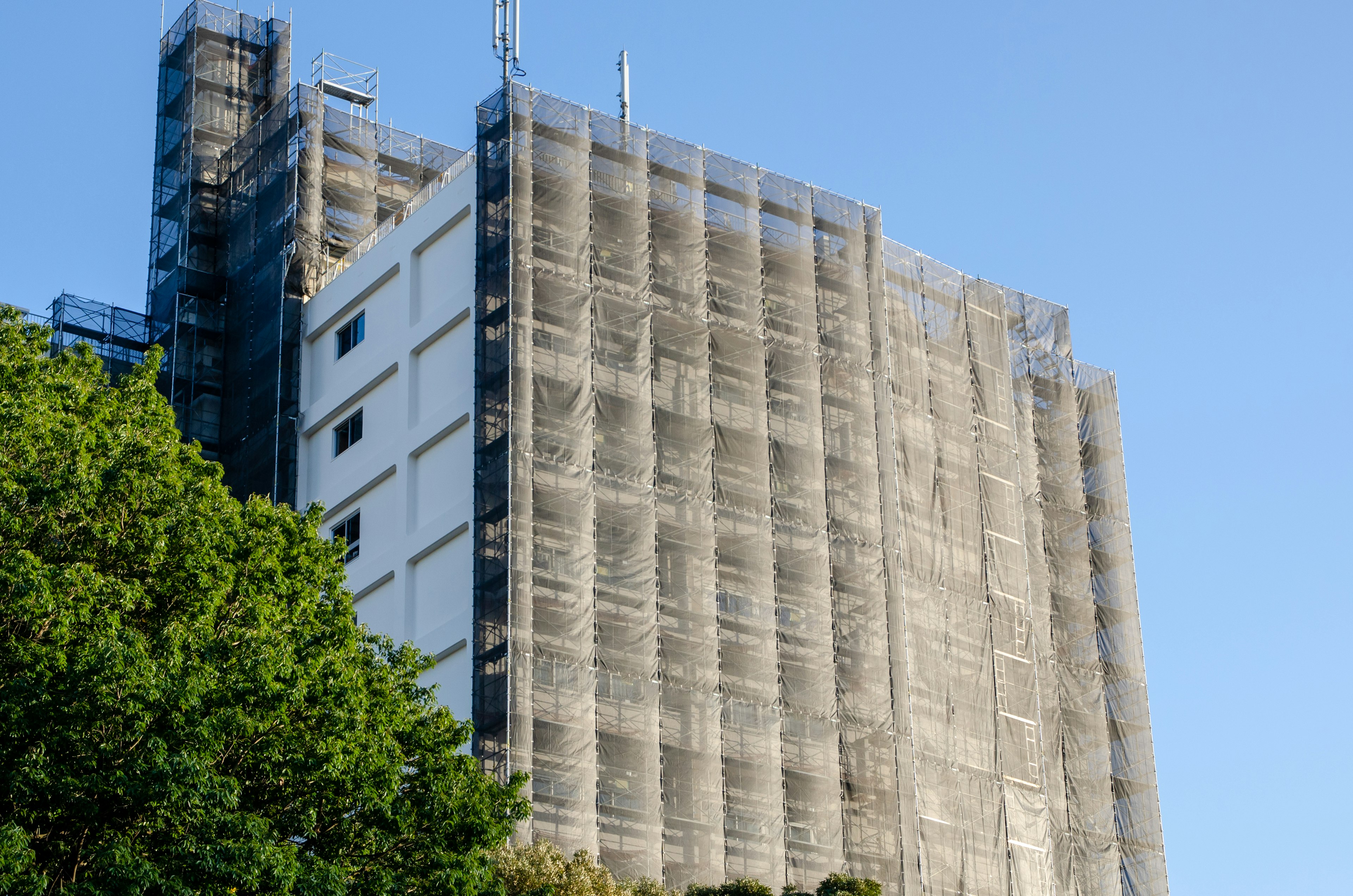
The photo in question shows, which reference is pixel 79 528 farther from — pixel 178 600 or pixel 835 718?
pixel 835 718

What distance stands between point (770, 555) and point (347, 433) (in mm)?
14185

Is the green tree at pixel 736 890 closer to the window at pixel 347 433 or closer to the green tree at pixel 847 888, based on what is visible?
the green tree at pixel 847 888

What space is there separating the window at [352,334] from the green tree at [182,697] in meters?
24.6

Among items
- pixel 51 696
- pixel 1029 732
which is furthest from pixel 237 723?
pixel 1029 732

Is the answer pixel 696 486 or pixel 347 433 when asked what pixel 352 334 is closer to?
pixel 347 433

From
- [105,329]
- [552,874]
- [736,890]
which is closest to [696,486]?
[736,890]

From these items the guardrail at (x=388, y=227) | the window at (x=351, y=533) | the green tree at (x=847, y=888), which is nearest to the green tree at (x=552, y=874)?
the green tree at (x=847, y=888)

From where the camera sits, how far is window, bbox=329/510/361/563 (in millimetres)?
55938

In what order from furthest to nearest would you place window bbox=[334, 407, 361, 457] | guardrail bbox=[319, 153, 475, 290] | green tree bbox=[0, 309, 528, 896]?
guardrail bbox=[319, 153, 475, 290], window bbox=[334, 407, 361, 457], green tree bbox=[0, 309, 528, 896]

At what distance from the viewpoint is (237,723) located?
1105 inches

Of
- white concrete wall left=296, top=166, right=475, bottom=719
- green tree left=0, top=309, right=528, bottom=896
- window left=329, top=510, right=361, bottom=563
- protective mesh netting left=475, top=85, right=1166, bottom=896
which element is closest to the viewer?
green tree left=0, top=309, right=528, bottom=896

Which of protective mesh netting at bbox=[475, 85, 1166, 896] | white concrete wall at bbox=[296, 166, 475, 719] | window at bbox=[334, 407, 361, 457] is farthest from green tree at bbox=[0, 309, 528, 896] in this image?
window at bbox=[334, 407, 361, 457]

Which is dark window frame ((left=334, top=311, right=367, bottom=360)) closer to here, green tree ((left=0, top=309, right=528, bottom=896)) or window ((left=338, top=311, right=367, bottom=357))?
window ((left=338, top=311, right=367, bottom=357))

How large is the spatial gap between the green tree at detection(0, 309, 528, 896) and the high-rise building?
15.7 m
